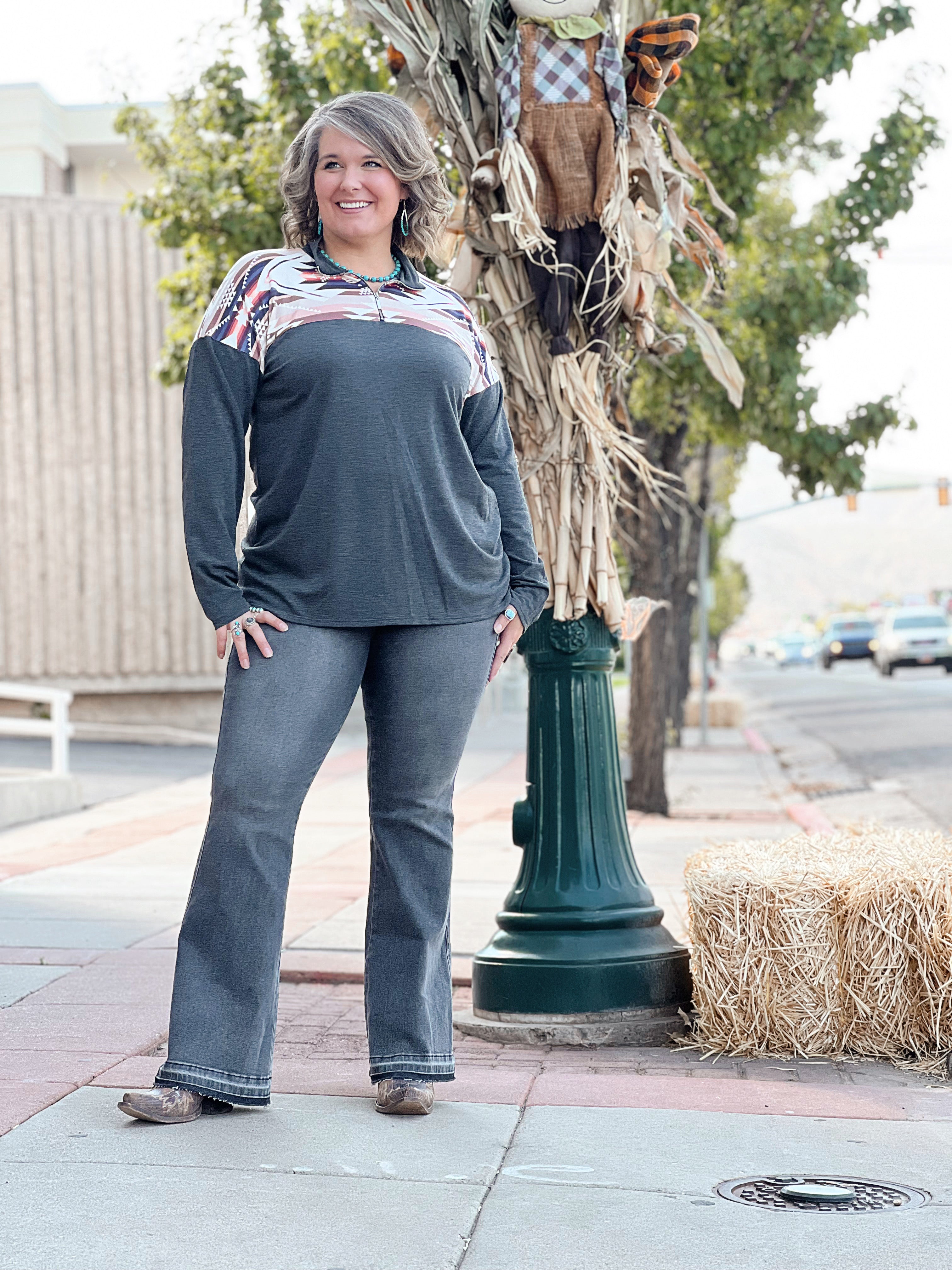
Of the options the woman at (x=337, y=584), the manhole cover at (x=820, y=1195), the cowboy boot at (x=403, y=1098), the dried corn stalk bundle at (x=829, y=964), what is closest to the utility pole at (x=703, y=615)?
the dried corn stalk bundle at (x=829, y=964)

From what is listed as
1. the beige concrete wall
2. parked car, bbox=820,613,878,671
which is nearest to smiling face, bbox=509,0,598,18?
the beige concrete wall

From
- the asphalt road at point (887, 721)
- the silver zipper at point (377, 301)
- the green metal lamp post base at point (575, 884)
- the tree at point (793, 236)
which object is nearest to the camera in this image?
the silver zipper at point (377, 301)

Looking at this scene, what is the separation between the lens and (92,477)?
54.9ft

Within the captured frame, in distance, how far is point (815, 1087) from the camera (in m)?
3.54

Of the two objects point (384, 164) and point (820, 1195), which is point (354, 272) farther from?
point (820, 1195)

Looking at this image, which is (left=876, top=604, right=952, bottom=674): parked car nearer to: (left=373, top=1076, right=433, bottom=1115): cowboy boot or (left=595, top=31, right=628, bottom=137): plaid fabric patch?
(left=595, top=31, right=628, bottom=137): plaid fabric patch

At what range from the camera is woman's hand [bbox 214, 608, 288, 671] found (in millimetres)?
2900

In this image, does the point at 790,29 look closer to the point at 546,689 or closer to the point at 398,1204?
the point at 546,689

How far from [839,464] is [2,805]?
5.62 metres

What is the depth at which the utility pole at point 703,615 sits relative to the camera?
17.7m

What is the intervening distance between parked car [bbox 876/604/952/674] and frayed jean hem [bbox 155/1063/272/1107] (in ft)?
130

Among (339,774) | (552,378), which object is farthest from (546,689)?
(339,774)

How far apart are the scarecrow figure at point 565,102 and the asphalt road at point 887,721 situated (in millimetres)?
6910

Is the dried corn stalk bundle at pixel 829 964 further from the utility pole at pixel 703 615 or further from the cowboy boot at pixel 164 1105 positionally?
the utility pole at pixel 703 615
